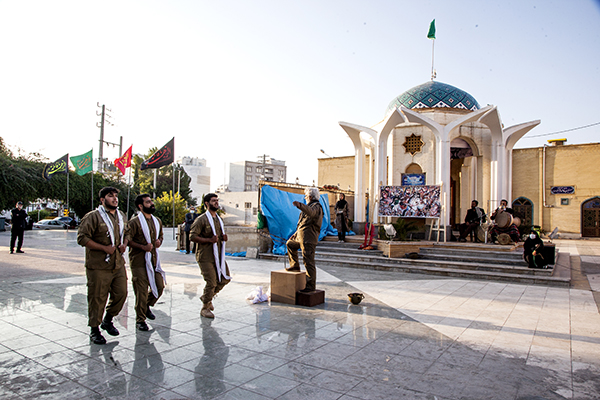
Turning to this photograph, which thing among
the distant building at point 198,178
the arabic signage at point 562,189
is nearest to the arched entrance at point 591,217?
the arabic signage at point 562,189

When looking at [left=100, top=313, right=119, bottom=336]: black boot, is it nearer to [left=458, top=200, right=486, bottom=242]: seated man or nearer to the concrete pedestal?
the concrete pedestal

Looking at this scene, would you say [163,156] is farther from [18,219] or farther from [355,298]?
[355,298]

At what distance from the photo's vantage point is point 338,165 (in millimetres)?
24609

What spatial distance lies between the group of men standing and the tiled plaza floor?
0.99 feet

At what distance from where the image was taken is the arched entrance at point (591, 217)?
2034cm

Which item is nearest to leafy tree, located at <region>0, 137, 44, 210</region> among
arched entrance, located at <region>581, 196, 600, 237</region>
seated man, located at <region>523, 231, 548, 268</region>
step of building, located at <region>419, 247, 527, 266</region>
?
step of building, located at <region>419, 247, 527, 266</region>

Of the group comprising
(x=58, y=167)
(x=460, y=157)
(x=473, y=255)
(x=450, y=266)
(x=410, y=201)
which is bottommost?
(x=450, y=266)

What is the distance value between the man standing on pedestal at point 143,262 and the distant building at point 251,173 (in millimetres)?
62903


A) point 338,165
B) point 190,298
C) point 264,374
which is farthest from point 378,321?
point 338,165

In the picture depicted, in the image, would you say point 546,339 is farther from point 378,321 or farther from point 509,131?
point 509,131

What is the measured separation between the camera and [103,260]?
449 cm

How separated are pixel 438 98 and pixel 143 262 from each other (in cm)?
1421

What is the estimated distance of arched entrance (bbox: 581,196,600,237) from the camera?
20.3 m

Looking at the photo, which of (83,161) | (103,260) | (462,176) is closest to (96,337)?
(103,260)
